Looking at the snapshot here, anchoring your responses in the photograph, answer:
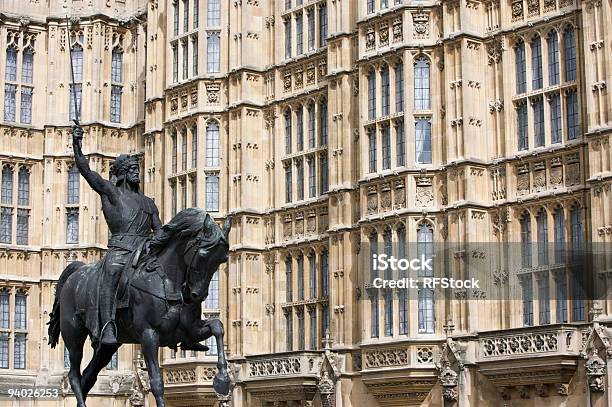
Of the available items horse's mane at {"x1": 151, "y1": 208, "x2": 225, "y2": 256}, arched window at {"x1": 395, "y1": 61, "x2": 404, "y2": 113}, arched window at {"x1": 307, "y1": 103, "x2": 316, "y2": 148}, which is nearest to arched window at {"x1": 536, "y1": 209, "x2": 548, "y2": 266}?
arched window at {"x1": 395, "y1": 61, "x2": 404, "y2": 113}

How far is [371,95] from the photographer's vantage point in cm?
3506

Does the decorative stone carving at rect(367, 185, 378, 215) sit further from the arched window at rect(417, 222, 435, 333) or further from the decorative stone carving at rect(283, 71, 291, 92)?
the decorative stone carving at rect(283, 71, 291, 92)

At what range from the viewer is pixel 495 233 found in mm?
32250

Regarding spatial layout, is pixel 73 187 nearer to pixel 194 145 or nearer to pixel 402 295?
pixel 194 145

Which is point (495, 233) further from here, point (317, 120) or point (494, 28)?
point (317, 120)

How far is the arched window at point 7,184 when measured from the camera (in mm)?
45219

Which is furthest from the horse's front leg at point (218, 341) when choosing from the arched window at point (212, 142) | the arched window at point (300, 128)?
the arched window at point (212, 142)

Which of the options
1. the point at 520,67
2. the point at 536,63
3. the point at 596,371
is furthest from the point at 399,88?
the point at 596,371

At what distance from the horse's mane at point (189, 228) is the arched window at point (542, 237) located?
1842 centimetres

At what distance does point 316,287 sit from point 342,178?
3868mm

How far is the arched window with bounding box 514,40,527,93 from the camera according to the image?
1271 inches

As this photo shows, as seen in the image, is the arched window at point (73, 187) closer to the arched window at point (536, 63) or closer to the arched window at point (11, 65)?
the arched window at point (11, 65)

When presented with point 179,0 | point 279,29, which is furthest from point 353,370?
point 179,0

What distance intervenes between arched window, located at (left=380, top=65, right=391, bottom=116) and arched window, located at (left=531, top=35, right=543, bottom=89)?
437 centimetres
